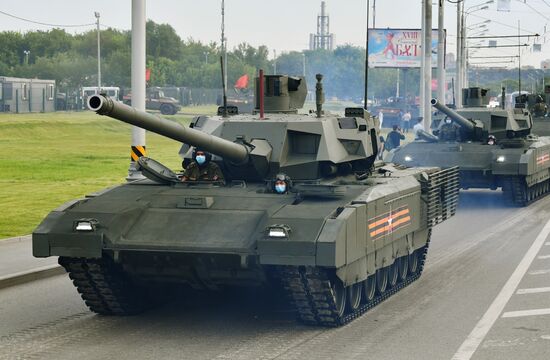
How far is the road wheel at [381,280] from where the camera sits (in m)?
14.5

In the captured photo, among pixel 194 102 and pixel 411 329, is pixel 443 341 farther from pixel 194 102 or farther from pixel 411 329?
pixel 194 102

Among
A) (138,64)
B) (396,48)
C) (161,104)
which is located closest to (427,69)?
(161,104)

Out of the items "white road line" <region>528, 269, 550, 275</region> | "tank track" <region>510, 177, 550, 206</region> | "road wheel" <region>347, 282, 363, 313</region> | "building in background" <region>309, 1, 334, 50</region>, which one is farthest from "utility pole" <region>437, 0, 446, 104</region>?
"building in background" <region>309, 1, 334, 50</region>

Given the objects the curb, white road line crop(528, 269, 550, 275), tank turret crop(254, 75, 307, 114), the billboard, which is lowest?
white road line crop(528, 269, 550, 275)

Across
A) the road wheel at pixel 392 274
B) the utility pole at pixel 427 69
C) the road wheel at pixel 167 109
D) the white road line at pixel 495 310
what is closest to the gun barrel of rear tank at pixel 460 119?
the white road line at pixel 495 310

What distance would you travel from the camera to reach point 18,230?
69.7 ft

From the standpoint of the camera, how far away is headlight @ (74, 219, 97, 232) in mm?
12609

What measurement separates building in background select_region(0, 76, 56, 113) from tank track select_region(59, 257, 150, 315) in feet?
132

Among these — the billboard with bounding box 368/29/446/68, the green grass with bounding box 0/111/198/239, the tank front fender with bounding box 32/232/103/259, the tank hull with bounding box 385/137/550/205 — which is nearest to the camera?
the tank front fender with bounding box 32/232/103/259

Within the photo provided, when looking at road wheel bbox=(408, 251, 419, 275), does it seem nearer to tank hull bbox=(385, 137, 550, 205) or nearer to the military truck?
tank hull bbox=(385, 137, 550, 205)

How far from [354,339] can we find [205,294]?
118 inches

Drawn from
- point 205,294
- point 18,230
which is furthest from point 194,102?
point 205,294

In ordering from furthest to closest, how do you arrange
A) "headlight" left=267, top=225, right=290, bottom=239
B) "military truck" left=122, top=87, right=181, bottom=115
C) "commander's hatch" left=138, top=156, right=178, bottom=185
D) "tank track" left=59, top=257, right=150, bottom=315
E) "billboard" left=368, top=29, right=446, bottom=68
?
"billboard" left=368, top=29, right=446, bottom=68, "military truck" left=122, top=87, right=181, bottom=115, "commander's hatch" left=138, top=156, right=178, bottom=185, "tank track" left=59, top=257, right=150, bottom=315, "headlight" left=267, top=225, right=290, bottom=239

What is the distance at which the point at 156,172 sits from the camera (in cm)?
1428
